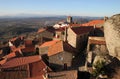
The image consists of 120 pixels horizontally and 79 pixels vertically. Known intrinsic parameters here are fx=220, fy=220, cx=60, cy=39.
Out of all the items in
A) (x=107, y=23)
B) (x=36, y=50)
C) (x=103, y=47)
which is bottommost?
(x=36, y=50)

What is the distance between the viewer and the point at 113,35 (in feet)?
140

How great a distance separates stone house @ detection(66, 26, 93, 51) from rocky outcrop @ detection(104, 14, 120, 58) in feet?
26.6

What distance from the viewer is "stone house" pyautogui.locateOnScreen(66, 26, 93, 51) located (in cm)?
5053

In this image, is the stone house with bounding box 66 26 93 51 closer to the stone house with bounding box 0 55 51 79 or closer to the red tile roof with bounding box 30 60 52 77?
the stone house with bounding box 0 55 51 79

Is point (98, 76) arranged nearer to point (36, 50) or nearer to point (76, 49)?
point (76, 49)

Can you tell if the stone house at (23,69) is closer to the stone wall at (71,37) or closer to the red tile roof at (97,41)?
the stone wall at (71,37)

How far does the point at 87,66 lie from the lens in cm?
3953

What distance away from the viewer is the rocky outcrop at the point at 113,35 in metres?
41.9

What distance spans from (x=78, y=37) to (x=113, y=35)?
1001cm

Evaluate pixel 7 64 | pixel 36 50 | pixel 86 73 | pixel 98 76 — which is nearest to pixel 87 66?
pixel 86 73

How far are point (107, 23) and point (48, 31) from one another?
109 feet

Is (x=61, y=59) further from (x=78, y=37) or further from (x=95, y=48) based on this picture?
(x=78, y=37)

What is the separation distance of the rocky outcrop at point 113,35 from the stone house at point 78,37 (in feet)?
26.6

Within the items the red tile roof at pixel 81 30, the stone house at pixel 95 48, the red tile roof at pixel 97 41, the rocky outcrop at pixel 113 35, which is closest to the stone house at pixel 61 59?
the stone house at pixel 95 48
